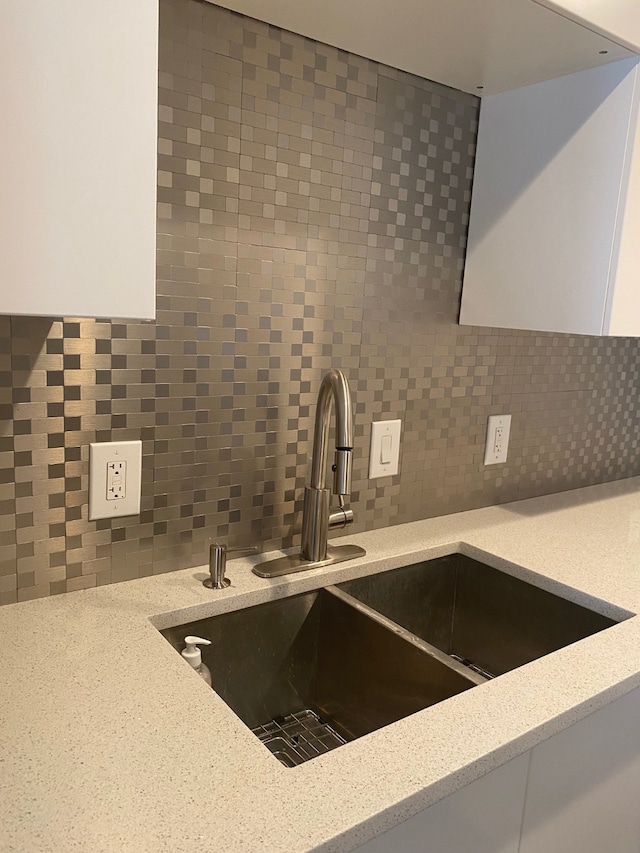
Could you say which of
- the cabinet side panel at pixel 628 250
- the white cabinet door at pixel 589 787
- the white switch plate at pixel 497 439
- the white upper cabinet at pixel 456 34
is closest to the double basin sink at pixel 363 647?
the white cabinet door at pixel 589 787

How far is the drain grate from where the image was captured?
3.54 feet

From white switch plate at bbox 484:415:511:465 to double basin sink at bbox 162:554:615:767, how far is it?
33 centimetres

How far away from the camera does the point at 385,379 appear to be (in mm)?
1352

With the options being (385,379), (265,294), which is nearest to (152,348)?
(265,294)

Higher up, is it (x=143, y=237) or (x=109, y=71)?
(x=109, y=71)

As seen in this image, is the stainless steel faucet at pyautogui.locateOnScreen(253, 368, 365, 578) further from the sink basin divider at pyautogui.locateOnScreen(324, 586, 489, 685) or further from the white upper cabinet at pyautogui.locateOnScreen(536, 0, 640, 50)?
the white upper cabinet at pyautogui.locateOnScreen(536, 0, 640, 50)

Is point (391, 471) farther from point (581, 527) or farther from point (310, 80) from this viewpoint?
point (310, 80)

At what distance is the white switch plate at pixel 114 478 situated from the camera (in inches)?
40.4

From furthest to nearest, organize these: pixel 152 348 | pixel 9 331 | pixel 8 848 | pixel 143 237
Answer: pixel 152 348 → pixel 9 331 → pixel 143 237 → pixel 8 848

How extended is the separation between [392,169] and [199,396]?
0.57 metres

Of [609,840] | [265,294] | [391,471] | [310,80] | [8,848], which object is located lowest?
[609,840]

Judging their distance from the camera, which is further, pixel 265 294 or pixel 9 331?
pixel 265 294

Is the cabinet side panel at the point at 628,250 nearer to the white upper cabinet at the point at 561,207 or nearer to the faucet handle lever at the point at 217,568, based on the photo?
the white upper cabinet at the point at 561,207

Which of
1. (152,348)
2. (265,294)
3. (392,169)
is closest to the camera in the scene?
(152,348)
